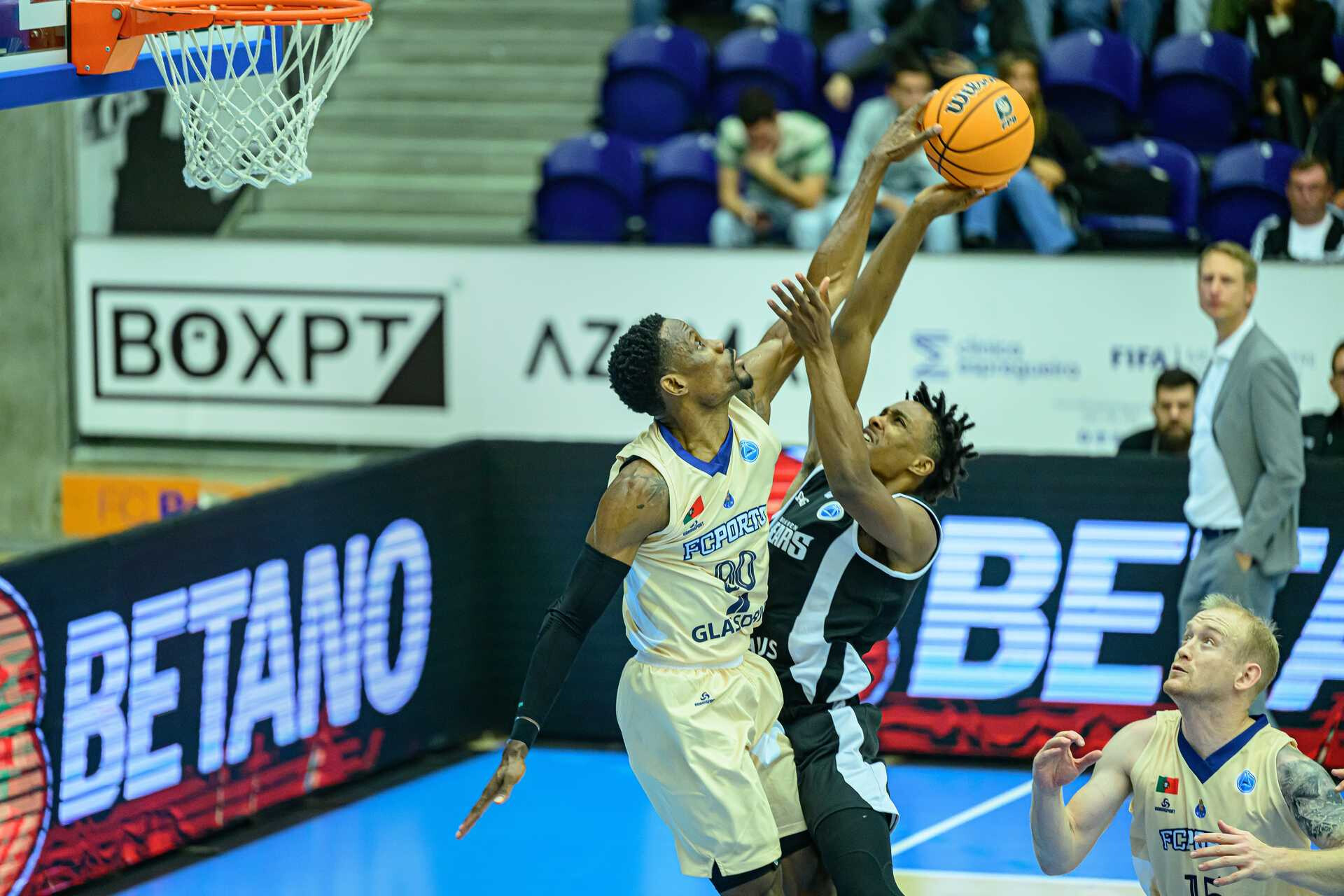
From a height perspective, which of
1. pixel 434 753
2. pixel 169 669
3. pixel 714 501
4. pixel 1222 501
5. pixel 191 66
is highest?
pixel 191 66

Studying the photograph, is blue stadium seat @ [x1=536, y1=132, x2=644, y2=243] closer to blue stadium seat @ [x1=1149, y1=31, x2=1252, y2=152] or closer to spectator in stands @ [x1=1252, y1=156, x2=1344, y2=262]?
blue stadium seat @ [x1=1149, y1=31, x2=1252, y2=152]

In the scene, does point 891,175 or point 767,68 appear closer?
point 891,175

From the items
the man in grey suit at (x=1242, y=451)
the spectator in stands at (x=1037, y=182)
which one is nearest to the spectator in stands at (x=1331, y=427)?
the man in grey suit at (x=1242, y=451)

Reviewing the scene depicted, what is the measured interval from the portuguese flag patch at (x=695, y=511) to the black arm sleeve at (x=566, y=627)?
7.7 inches

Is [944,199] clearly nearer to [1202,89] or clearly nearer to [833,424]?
[833,424]

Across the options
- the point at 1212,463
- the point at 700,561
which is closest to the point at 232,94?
the point at 700,561

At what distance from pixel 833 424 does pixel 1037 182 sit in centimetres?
613

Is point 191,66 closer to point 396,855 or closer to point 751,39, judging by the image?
point 396,855

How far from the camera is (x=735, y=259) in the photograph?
10609 millimetres

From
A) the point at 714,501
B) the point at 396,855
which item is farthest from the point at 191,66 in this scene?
the point at 396,855

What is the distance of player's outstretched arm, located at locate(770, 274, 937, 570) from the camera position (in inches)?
185

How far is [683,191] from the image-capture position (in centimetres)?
1176

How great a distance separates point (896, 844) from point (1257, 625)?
3078mm

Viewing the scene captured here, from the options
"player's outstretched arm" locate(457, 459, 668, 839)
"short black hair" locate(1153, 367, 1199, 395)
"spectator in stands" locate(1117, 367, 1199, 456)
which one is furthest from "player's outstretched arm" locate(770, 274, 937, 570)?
"short black hair" locate(1153, 367, 1199, 395)
